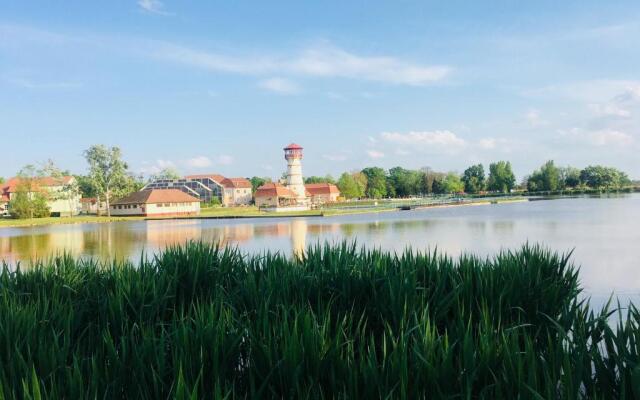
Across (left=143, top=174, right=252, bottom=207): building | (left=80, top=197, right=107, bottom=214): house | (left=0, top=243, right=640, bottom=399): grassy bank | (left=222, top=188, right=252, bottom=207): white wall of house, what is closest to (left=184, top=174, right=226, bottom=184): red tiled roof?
(left=143, top=174, right=252, bottom=207): building

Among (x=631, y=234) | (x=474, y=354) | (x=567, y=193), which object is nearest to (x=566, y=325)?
(x=474, y=354)

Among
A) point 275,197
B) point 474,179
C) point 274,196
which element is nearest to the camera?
point 275,197

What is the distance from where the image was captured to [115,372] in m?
3.65

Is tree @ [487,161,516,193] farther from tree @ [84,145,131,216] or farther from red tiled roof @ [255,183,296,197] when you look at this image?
tree @ [84,145,131,216]

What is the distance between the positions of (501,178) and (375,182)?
30.4 meters

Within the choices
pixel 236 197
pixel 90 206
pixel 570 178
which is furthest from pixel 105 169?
pixel 570 178

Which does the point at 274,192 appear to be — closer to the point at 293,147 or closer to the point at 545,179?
the point at 293,147

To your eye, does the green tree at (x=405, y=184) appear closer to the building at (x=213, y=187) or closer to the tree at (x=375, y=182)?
the tree at (x=375, y=182)

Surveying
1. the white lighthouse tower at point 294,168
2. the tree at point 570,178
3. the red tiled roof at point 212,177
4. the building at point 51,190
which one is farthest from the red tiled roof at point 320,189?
the tree at point 570,178

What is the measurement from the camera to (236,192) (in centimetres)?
9300

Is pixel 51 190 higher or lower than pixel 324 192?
higher

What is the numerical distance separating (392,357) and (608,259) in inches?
605

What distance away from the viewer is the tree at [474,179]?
123625 mm

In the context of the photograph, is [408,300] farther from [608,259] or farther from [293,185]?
[293,185]
